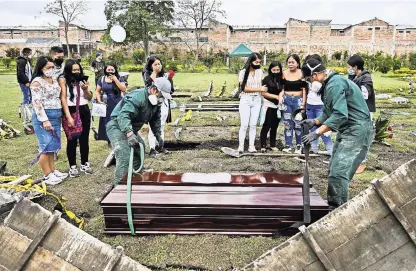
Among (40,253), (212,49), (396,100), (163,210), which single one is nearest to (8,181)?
(163,210)

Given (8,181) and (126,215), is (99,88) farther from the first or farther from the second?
(126,215)

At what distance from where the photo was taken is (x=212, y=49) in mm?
43250

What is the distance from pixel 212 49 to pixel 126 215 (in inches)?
1630

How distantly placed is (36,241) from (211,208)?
1561 mm

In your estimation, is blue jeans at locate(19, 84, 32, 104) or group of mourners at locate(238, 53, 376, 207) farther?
blue jeans at locate(19, 84, 32, 104)

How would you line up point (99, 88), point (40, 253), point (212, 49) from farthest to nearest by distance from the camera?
1. point (212, 49)
2. point (99, 88)
3. point (40, 253)

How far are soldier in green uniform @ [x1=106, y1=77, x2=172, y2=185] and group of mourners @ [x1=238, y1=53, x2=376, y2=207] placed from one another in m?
1.68

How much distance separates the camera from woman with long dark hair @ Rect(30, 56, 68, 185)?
4.45 metres

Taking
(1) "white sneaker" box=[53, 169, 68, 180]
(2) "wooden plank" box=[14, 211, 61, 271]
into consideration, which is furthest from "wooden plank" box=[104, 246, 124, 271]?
(1) "white sneaker" box=[53, 169, 68, 180]

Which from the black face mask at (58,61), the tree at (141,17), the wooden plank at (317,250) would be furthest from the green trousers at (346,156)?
the tree at (141,17)

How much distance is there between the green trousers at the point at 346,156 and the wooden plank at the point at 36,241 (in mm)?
2647

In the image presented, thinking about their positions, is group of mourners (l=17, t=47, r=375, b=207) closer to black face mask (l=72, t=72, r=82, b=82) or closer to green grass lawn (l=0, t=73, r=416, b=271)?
black face mask (l=72, t=72, r=82, b=82)

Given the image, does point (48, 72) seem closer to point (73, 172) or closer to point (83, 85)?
point (83, 85)

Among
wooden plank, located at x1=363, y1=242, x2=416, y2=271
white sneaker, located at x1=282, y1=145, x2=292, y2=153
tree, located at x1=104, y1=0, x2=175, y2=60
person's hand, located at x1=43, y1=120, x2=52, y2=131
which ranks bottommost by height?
white sneaker, located at x1=282, y1=145, x2=292, y2=153
